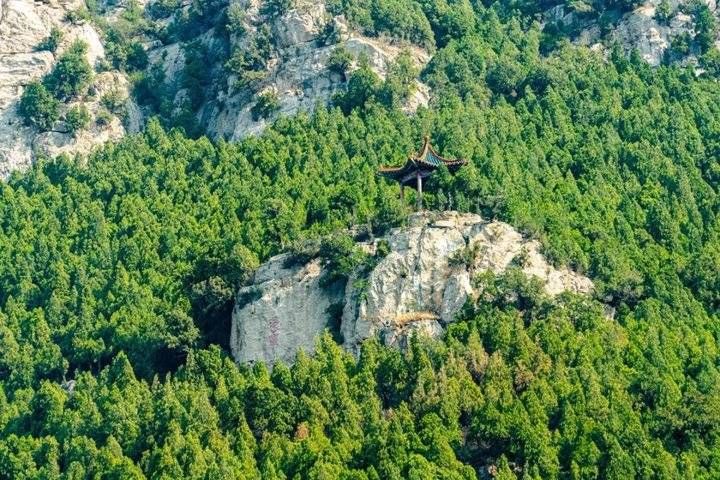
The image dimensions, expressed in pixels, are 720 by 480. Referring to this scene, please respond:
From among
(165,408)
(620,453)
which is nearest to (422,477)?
(620,453)

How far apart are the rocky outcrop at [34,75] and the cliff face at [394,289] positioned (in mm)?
26647

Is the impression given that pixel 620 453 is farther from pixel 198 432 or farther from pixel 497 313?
pixel 198 432

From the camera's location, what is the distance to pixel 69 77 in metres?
94.3

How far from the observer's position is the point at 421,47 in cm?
9425

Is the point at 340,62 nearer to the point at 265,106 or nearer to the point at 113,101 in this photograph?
the point at 265,106

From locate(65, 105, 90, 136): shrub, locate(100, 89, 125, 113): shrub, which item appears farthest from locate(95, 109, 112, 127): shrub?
locate(65, 105, 90, 136): shrub

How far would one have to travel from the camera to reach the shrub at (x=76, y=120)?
301 ft

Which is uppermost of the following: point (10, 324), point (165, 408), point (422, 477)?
point (422, 477)

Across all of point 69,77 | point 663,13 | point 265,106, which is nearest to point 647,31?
point 663,13

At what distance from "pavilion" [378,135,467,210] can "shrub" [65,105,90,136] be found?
26.7m

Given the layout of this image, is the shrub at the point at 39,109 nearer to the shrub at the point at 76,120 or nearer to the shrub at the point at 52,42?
the shrub at the point at 76,120

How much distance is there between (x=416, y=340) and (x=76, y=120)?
36711mm

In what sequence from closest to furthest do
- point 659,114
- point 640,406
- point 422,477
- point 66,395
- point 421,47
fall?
point 422,477 → point 640,406 → point 66,395 → point 659,114 → point 421,47

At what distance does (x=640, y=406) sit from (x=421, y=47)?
1597 inches
